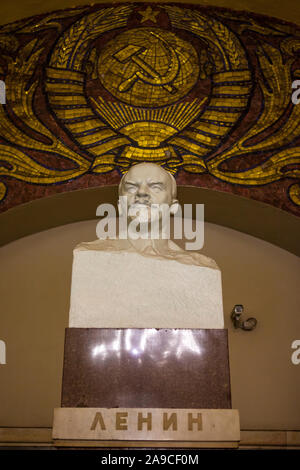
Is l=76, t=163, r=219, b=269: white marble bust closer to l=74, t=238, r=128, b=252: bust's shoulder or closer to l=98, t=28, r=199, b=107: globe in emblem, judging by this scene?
l=74, t=238, r=128, b=252: bust's shoulder

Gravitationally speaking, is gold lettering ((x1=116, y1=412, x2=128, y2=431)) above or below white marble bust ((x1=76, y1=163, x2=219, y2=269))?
below

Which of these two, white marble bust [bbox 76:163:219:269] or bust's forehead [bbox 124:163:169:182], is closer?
white marble bust [bbox 76:163:219:269]

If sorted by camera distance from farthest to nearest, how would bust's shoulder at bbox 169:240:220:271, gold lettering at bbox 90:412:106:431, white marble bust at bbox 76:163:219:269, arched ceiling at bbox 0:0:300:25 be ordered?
arched ceiling at bbox 0:0:300:25, white marble bust at bbox 76:163:219:269, bust's shoulder at bbox 169:240:220:271, gold lettering at bbox 90:412:106:431

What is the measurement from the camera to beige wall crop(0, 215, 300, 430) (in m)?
5.32

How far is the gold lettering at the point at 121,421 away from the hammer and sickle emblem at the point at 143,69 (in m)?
3.87

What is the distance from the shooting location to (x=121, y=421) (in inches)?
120

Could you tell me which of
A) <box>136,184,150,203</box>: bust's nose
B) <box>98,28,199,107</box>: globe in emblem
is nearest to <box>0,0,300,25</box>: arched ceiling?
<box>98,28,199,107</box>: globe in emblem

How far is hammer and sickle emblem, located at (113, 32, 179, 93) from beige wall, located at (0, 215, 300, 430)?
1.62 metres

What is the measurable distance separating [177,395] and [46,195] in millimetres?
2939

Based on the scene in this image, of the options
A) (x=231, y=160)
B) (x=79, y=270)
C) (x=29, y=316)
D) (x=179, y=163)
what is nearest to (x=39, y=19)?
(x=179, y=163)

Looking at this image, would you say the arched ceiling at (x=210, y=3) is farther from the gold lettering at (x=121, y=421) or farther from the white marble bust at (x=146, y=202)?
the gold lettering at (x=121, y=421)

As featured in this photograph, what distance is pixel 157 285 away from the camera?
3539mm

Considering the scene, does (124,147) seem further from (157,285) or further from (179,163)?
(157,285)

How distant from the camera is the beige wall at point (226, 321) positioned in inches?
209
